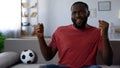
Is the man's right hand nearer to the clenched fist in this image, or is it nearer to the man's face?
the man's face

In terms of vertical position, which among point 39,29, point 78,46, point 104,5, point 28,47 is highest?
point 104,5

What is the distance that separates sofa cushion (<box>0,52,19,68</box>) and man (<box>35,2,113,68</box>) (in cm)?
55

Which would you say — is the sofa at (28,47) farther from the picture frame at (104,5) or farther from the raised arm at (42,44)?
the picture frame at (104,5)

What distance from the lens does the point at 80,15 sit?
2.04m

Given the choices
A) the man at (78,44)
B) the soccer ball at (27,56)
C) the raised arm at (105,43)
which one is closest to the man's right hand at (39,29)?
the man at (78,44)

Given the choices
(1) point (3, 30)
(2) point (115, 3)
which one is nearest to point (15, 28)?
(1) point (3, 30)

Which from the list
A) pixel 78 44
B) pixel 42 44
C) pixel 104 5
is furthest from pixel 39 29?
pixel 104 5

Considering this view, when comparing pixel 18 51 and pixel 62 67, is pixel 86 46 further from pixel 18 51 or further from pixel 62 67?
pixel 18 51

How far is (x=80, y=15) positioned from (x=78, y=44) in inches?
10.0

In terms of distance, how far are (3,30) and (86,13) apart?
3.32 meters

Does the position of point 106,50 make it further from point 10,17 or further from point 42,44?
point 10,17

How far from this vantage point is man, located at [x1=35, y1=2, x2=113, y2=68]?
193cm

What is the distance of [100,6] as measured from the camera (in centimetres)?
540

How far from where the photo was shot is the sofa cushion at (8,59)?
2.39 metres
